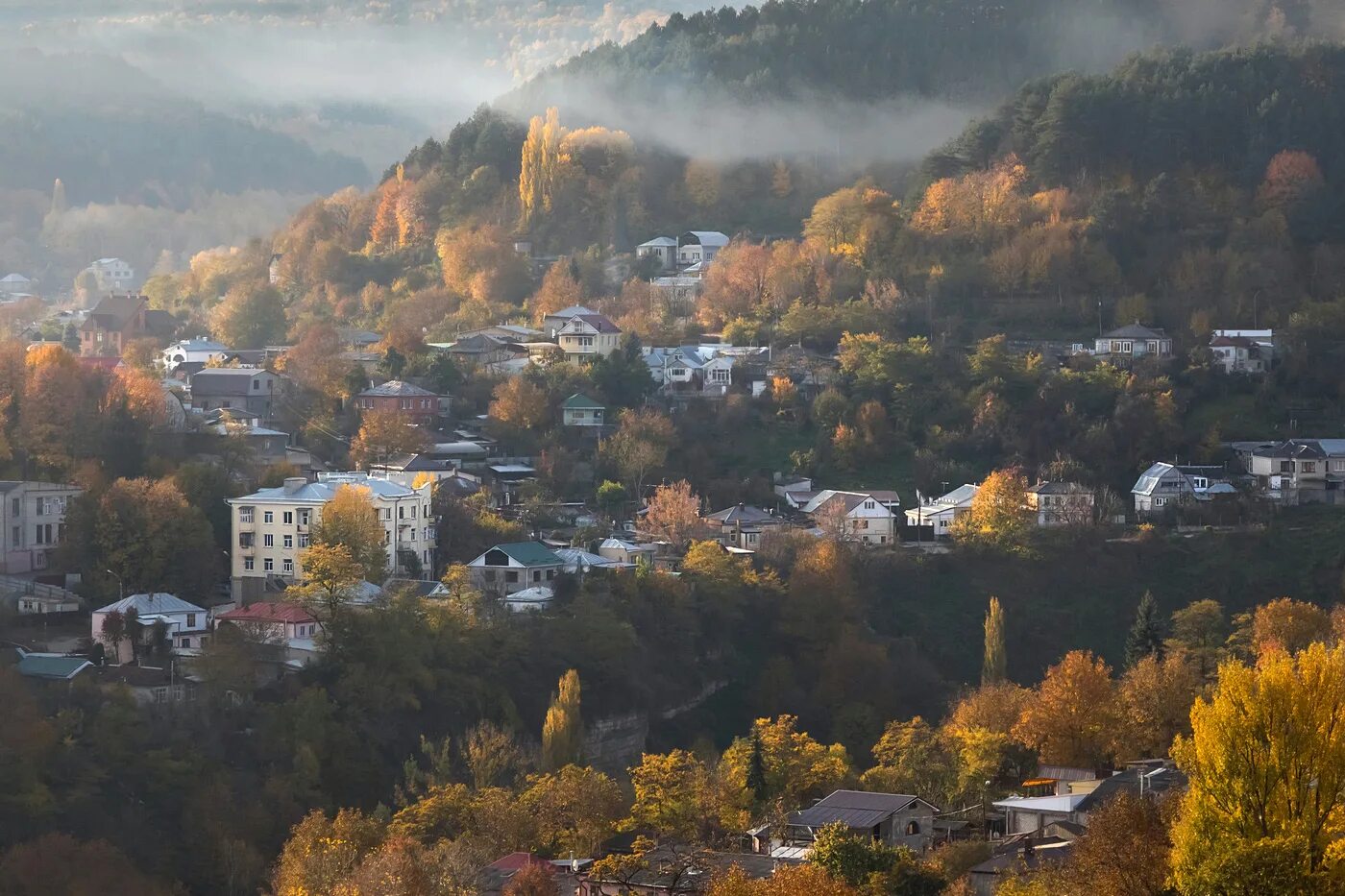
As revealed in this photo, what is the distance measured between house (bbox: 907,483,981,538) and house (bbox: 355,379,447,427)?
9666mm

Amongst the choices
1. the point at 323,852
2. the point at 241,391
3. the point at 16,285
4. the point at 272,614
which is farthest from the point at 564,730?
the point at 16,285

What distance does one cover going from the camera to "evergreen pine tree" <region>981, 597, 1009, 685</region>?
39.7m

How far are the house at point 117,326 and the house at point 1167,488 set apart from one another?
72.4ft

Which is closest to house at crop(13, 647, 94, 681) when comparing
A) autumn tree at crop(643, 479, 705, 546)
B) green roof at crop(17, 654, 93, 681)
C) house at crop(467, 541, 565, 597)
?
green roof at crop(17, 654, 93, 681)

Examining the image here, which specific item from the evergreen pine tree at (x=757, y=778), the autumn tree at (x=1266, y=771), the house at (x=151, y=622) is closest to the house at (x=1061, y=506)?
the evergreen pine tree at (x=757, y=778)

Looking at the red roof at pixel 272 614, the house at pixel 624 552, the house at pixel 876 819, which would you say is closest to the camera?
the house at pixel 876 819

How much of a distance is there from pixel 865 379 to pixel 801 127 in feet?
64.8

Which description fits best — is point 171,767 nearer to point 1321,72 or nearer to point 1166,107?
point 1166,107

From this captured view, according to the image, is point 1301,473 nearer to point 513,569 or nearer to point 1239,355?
point 1239,355

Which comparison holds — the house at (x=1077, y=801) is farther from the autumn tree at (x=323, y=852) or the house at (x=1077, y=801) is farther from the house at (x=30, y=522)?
the house at (x=30, y=522)

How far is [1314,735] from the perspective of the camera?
23.3m

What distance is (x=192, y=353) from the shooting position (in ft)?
176

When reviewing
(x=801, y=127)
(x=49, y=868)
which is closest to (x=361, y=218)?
(x=801, y=127)

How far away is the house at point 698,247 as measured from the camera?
6050 centimetres
